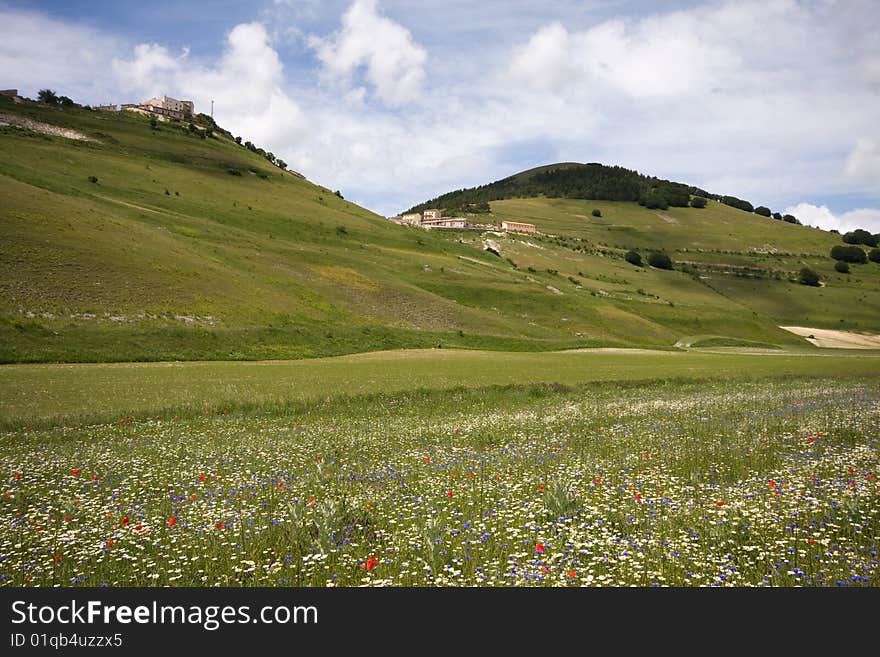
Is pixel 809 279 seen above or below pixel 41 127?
below

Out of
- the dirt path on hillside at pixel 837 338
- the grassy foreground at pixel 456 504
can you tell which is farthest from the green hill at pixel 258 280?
the grassy foreground at pixel 456 504

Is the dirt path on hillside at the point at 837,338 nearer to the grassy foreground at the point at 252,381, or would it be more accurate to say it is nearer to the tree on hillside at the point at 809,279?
the tree on hillside at the point at 809,279

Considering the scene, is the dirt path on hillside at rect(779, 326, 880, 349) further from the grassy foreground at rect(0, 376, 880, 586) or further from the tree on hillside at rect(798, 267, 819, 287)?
the grassy foreground at rect(0, 376, 880, 586)

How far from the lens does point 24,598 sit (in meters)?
5.77

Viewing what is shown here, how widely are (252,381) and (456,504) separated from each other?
30320 mm

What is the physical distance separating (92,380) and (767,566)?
3971 centimetres

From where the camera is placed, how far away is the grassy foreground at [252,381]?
27.5 m

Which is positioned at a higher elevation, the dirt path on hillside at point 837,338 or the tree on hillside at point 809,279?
the tree on hillside at point 809,279

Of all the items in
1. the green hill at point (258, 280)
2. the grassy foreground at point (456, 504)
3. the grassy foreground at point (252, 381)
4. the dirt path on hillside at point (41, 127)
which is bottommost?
the grassy foreground at point (252, 381)

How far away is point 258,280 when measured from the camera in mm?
88562

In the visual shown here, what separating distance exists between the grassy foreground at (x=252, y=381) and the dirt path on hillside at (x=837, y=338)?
98.5 metres

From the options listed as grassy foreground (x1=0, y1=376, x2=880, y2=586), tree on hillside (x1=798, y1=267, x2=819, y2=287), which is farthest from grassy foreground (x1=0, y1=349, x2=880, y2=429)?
tree on hillside (x1=798, y1=267, x2=819, y2=287)

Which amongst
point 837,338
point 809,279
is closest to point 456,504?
point 837,338

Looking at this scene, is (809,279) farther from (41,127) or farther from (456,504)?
(41,127)
